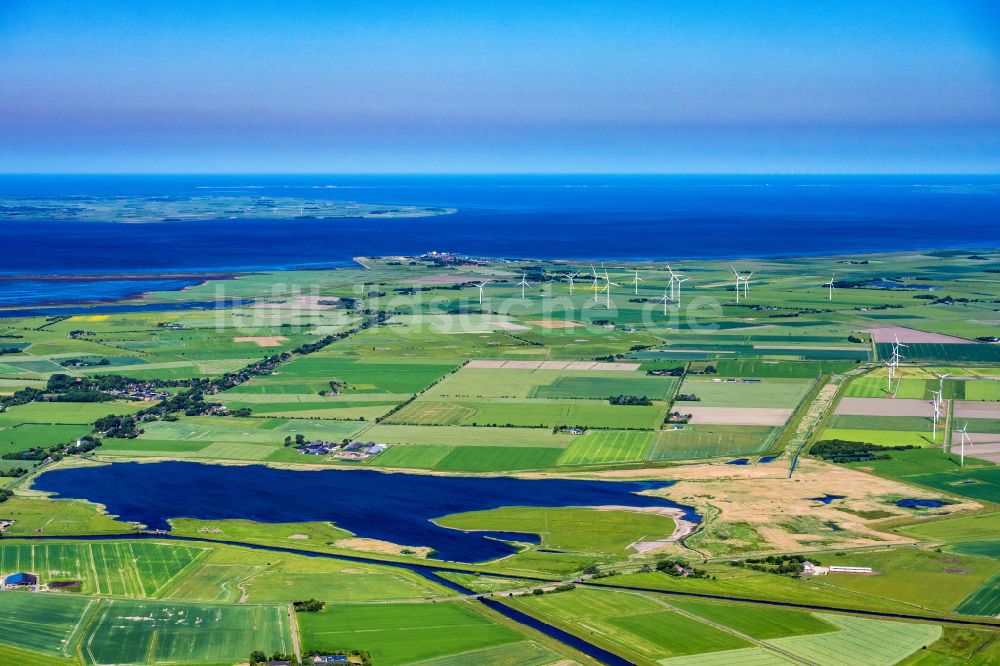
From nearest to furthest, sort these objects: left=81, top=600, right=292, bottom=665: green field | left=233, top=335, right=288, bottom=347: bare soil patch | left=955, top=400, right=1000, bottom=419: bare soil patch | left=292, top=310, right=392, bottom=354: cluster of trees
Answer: left=81, top=600, right=292, bottom=665: green field → left=955, top=400, right=1000, bottom=419: bare soil patch → left=292, top=310, right=392, bottom=354: cluster of trees → left=233, top=335, right=288, bottom=347: bare soil patch

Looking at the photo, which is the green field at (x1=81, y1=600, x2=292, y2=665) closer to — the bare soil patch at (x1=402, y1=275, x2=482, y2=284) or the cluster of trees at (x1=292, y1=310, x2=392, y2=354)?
the cluster of trees at (x1=292, y1=310, x2=392, y2=354)

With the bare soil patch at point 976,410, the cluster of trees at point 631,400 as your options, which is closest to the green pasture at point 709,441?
the cluster of trees at point 631,400

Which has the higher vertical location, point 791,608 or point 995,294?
point 995,294

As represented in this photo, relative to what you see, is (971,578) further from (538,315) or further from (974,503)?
(538,315)

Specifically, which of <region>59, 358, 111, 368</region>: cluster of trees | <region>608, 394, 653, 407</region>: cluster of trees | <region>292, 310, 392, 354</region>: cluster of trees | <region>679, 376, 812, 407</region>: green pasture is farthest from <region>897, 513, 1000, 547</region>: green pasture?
<region>59, 358, 111, 368</region>: cluster of trees

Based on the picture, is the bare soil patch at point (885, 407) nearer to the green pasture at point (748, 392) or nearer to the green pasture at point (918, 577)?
the green pasture at point (748, 392)

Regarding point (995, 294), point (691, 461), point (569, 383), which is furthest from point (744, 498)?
point (995, 294)
